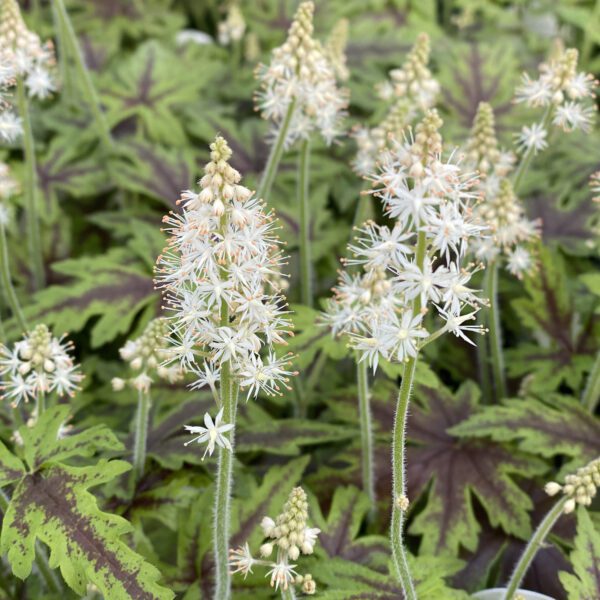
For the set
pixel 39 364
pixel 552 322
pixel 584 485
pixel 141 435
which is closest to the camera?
pixel 584 485

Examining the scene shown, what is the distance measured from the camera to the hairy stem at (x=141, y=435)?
106 inches

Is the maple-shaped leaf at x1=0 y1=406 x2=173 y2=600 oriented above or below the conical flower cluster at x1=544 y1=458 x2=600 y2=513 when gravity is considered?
below

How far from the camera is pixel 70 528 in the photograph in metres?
2.19

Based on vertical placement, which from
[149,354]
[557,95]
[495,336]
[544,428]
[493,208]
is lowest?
[544,428]

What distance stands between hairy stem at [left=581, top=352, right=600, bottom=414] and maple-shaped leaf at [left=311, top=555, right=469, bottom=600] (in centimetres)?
103

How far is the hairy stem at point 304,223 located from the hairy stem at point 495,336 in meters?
0.82

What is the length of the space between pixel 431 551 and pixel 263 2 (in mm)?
4269

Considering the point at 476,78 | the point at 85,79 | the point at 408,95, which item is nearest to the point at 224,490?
the point at 408,95

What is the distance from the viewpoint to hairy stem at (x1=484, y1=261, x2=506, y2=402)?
10.6 feet

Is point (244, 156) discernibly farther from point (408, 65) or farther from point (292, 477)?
point (292, 477)

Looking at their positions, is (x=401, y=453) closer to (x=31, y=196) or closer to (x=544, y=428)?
(x=544, y=428)

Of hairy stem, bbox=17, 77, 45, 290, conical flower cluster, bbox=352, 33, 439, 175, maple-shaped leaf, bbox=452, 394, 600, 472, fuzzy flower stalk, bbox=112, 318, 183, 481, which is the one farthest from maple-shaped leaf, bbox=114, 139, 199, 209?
maple-shaped leaf, bbox=452, 394, 600, 472

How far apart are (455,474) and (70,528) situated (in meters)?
1.54

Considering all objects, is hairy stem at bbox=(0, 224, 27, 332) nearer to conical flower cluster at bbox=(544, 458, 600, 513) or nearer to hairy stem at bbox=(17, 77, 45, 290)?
hairy stem at bbox=(17, 77, 45, 290)
